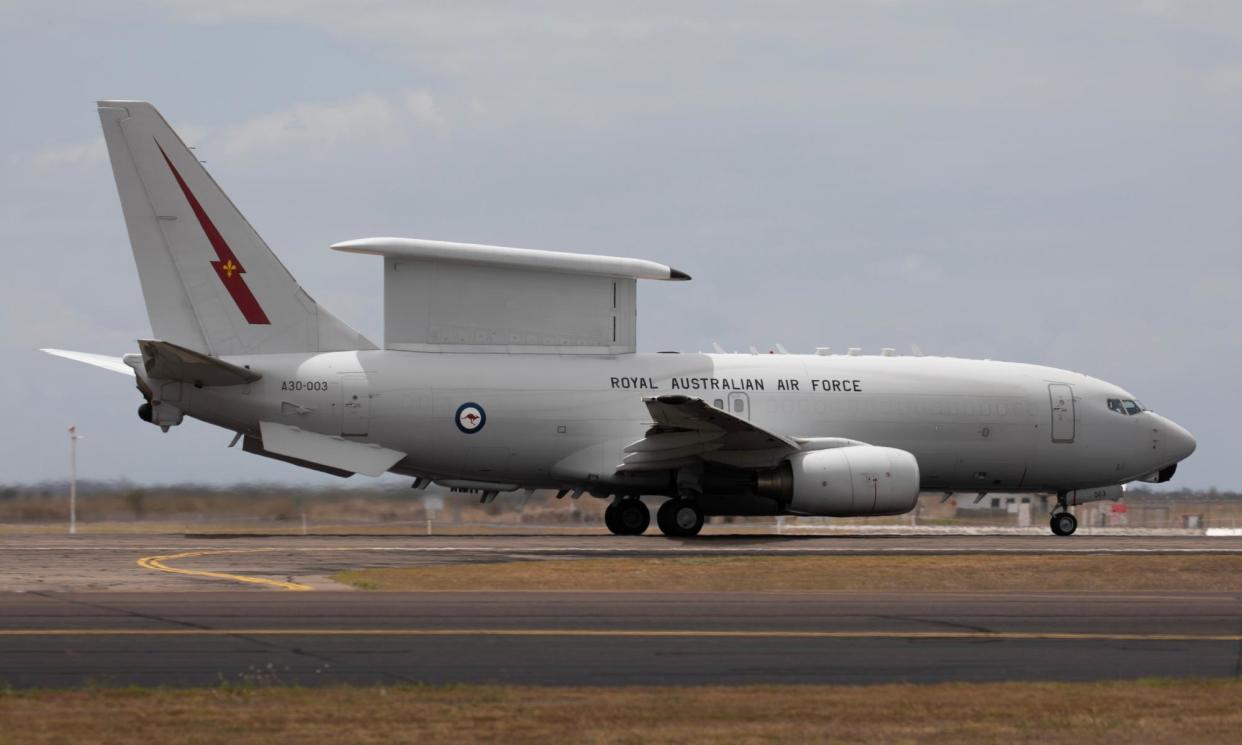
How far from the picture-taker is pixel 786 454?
1239 inches

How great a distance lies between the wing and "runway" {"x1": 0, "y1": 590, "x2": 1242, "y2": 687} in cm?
1125

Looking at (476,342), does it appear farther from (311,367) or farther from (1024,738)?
(1024,738)

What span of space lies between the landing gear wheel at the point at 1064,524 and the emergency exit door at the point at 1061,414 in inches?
73.4

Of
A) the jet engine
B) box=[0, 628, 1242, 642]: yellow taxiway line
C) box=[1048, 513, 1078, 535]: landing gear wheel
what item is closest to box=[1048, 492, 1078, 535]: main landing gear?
box=[1048, 513, 1078, 535]: landing gear wheel

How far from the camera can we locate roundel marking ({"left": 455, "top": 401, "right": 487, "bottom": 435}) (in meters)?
31.6

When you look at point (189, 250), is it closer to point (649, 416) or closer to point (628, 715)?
point (649, 416)

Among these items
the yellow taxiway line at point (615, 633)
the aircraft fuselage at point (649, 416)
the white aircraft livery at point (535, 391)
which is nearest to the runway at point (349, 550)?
the white aircraft livery at point (535, 391)

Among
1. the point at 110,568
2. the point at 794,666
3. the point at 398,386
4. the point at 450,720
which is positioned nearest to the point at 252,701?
the point at 450,720

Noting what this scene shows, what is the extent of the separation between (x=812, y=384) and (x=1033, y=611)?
665 inches

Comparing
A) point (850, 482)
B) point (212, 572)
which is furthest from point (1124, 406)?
point (212, 572)

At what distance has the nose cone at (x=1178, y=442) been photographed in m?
36.6

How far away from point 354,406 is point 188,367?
3.31 m

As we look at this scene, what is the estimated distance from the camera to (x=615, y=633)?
47.6 feet

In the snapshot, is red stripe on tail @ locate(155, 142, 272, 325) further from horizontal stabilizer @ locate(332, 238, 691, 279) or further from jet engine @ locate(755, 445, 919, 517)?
jet engine @ locate(755, 445, 919, 517)
